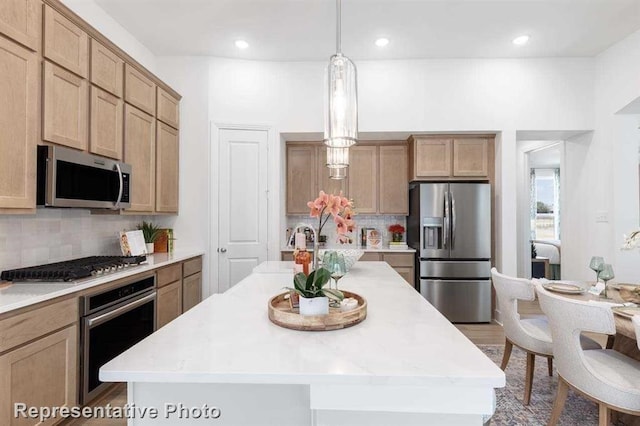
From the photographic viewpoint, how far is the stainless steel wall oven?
2.10 metres

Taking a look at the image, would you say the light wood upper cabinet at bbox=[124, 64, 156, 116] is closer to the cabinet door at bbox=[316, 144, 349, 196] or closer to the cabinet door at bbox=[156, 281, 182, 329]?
the cabinet door at bbox=[156, 281, 182, 329]

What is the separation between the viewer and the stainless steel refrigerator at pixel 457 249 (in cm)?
398

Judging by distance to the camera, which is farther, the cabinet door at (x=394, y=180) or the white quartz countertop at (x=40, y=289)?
the cabinet door at (x=394, y=180)

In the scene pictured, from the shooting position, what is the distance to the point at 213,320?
1378 mm

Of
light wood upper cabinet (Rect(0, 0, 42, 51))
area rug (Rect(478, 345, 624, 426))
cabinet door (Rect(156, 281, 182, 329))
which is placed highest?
light wood upper cabinet (Rect(0, 0, 42, 51))

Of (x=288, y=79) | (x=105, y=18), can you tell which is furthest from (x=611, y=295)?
(x=105, y=18)

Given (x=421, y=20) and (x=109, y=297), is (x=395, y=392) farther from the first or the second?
(x=421, y=20)

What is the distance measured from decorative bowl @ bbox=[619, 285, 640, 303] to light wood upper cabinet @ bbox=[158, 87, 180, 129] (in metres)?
4.09

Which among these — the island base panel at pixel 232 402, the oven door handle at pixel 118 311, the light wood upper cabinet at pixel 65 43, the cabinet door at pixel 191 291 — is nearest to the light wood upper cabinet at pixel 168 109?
the light wood upper cabinet at pixel 65 43

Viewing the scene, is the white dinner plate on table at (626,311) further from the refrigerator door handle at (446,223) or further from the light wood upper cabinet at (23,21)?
the light wood upper cabinet at (23,21)

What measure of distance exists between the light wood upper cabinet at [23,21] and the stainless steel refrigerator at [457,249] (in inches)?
143

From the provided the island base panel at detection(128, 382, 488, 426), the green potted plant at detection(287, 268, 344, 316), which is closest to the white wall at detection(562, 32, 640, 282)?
the green potted plant at detection(287, 268, 344, 316)

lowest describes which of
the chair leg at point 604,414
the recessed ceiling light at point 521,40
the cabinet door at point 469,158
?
the chair leg at point 604,414

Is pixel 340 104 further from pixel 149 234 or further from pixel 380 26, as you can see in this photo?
pixel 149 234
